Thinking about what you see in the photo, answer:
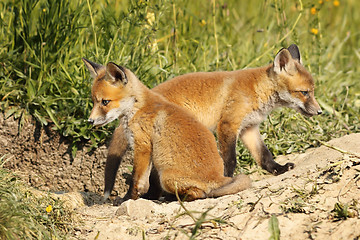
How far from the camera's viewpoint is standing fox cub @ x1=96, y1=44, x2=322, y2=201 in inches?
217

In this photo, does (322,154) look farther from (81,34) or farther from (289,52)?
(81,34)

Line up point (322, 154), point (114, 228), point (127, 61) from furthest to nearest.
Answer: point (127, 61), point (322, 154), point (114, 228)

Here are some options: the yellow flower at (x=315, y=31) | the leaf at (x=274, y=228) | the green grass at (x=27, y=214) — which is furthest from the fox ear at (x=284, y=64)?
the green grass at (x=27, y=214)

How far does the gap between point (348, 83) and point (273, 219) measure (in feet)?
16.1

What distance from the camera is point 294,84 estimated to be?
18.7ft

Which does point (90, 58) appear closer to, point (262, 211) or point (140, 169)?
point (140, 169)

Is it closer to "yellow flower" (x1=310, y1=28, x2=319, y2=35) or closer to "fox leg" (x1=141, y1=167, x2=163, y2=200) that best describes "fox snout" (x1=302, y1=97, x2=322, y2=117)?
"fox leg" (x1=141, y1=167, x2=163, y2=200)

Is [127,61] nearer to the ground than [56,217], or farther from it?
farther from it

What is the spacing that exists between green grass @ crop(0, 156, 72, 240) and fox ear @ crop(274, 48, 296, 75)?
299cm

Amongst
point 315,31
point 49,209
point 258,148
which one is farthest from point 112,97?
point 315,31

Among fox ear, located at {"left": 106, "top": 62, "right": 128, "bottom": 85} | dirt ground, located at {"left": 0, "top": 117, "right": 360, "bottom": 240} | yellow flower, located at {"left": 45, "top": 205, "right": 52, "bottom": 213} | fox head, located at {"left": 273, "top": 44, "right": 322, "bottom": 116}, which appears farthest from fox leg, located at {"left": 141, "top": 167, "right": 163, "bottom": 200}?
fox head, located at {"left": 273, "top": 44, "right": 322, "bottom": 116}

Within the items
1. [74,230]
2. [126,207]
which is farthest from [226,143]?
[74,230]

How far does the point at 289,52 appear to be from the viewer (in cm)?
569

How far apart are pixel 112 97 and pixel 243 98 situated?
1.58 meters
